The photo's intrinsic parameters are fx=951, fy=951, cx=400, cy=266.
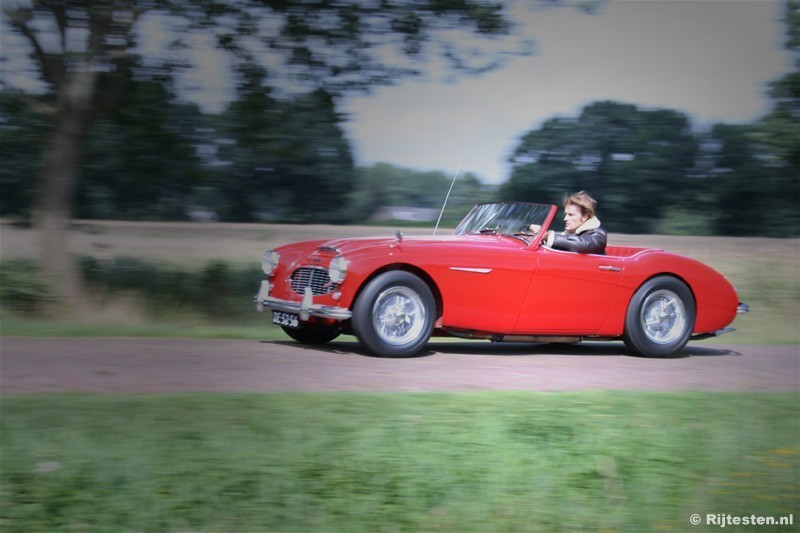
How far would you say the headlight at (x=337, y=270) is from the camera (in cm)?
797

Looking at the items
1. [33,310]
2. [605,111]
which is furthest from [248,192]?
[605,111]

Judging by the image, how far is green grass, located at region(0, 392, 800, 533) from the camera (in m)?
4.57

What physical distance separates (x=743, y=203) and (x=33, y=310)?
50.1ft

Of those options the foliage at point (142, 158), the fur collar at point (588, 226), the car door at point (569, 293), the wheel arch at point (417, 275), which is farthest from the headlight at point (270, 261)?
the foliage at point (142, 158)

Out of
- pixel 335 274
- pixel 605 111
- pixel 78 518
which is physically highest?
pixel 605 111

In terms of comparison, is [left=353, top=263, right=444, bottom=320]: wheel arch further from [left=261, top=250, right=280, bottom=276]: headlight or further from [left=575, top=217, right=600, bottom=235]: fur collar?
[left=575, top=217, right=600, bottom=235]: fur collar

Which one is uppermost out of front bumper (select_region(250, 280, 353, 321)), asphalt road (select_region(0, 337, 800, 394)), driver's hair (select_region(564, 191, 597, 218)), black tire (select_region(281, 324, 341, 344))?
driver's hair (select_region(564, 191, 597, 218))

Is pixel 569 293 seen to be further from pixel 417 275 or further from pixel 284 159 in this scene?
pixel 284 159

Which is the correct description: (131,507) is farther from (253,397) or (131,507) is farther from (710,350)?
(710,350)

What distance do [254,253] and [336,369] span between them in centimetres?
897

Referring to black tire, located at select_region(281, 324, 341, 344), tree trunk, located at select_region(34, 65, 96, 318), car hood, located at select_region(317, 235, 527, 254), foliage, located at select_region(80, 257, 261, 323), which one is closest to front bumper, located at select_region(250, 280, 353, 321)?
car hood, located at select_region(317, 235, 527, 254)

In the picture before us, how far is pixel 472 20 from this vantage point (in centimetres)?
1319

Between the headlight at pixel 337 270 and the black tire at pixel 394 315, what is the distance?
0.76 feet

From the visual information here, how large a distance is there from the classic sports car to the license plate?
0.05ft
